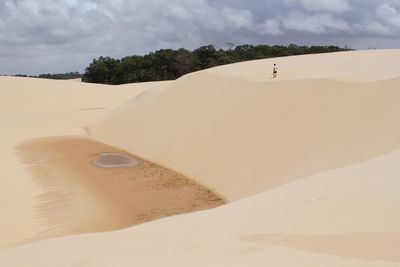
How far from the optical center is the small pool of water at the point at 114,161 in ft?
60.7

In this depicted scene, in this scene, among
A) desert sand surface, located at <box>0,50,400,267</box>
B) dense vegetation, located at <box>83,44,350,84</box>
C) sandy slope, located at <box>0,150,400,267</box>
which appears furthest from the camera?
dense vegetation, located at <box>83,44,350,84</box>

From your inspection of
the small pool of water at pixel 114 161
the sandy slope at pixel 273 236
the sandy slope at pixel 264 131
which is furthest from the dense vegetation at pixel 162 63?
the sandy slope at pixel 273 236

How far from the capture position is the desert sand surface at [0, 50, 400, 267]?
196 inches

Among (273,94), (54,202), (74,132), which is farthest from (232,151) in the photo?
(74,132)

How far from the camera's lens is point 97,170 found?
692 inches

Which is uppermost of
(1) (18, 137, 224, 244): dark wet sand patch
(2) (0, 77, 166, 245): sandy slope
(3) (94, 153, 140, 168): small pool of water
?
(2) (0, 77, 166, 245): sandy slope

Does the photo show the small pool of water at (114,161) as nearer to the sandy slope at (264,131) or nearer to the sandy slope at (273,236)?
the sandy slope at (264,131)

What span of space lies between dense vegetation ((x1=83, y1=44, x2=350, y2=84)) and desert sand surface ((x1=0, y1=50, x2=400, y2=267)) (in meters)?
28.2

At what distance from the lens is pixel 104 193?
1465cm

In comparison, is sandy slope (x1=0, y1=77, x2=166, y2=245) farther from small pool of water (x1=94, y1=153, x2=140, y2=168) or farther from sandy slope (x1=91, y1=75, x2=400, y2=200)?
sandy slope (x1=91, y1=75, x2=400, y2=200)

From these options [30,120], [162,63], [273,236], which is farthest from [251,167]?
[162,63]

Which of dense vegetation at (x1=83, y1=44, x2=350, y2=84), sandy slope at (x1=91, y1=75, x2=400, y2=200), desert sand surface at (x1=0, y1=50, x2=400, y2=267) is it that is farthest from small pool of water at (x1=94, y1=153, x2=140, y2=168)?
dense vegetation at (x1=83, y1=44, x2=350, y2=84)

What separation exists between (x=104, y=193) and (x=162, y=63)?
5060 centimetres

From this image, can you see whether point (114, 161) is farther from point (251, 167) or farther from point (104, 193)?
point (251, 167)
